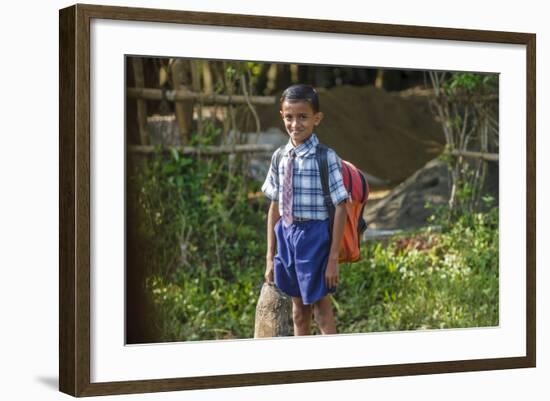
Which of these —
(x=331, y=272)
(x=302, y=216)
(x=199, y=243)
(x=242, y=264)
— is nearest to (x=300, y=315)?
(x=331, y=272)

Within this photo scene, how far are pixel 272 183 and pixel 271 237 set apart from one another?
358 mm

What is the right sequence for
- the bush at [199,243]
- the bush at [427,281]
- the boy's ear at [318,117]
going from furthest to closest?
the bush at [427,281], the boy's ear at [318,117], the bush at [199,243]

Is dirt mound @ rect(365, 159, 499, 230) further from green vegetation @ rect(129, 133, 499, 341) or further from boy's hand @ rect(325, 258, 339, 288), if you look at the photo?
boy's hand @ rect(325, 258, 339, 288)

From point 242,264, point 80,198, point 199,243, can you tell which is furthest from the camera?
point 242,264

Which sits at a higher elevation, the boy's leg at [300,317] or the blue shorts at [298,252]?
the blue shorts at [298,252]

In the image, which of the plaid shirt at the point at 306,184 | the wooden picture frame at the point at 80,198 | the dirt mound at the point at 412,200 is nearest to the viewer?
the wooden picture frame at the point at 80,198

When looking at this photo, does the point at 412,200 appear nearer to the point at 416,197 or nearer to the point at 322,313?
the point at 416,197

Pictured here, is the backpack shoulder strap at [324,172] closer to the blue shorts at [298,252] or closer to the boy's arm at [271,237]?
the blue shorts at [298,252]

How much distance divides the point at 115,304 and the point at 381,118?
2423mm

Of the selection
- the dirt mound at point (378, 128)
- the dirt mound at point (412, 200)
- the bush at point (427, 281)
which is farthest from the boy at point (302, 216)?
the dirt mound at point (412, 200)

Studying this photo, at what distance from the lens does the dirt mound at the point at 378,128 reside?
8711mm

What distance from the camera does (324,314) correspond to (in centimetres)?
869

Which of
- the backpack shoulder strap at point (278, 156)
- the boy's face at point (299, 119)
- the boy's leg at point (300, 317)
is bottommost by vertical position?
the boy's leg at point (300, 317)

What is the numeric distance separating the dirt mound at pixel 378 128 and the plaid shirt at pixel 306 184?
149 mm
